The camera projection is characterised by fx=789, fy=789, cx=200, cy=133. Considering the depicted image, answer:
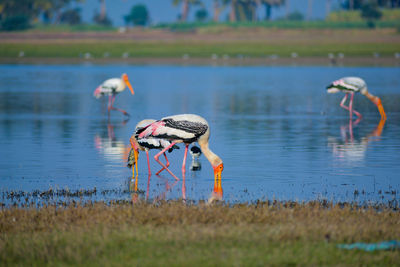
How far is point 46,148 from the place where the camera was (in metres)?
18.9

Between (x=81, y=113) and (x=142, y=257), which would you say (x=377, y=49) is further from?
(x=142, y=257)

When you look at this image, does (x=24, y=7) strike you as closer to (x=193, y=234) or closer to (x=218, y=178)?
(x=218, y=178)

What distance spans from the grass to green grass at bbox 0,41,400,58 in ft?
240

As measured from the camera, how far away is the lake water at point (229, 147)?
1381cm

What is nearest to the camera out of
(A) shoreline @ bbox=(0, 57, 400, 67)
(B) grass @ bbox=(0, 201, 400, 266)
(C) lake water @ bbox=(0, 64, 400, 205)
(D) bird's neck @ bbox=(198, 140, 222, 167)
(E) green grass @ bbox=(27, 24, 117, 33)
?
(B) grass @ bbox=(0, 201, 400, 266)

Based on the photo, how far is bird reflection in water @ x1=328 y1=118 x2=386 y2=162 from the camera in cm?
1758

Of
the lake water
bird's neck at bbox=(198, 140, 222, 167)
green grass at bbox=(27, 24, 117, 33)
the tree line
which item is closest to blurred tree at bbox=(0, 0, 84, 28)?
the tree line

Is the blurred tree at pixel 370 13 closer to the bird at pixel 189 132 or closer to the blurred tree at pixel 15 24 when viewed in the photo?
the blurred tree at pixel 15 24

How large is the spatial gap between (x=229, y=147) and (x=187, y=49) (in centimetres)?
7376

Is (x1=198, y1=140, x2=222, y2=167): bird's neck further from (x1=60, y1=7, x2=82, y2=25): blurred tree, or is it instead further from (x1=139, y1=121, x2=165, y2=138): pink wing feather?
(x1=60, y1=7, x2=82, y2=25): blurred tree

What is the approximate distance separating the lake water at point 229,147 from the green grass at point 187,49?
49239 mm

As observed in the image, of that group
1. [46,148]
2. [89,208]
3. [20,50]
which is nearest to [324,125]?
[46,148]

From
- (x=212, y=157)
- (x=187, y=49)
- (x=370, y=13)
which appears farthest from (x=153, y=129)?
(x=370, y=13)

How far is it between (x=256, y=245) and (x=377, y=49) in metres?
82.5
